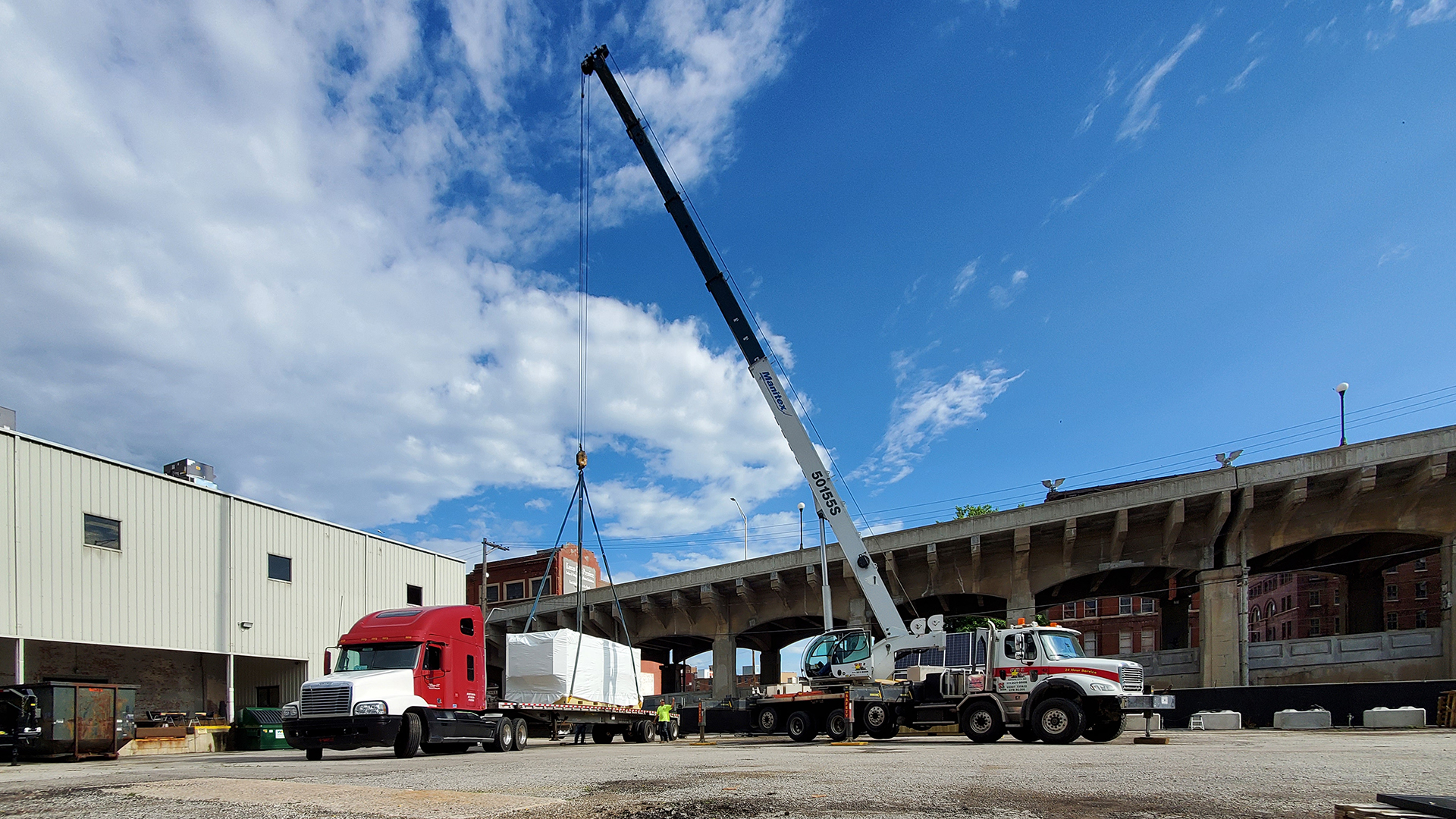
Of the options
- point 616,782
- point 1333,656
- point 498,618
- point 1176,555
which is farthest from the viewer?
point 498,618

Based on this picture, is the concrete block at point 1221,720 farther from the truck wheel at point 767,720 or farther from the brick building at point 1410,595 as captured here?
the brick building at point 1410,595

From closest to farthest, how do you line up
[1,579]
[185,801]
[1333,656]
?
[185,801] → [1,579] → [1333,656]

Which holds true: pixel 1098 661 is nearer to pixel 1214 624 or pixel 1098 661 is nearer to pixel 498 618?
pixel 1214 624

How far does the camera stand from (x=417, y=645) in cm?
1714

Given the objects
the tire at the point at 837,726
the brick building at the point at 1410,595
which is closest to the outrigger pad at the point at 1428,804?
the tire at the point at 837,726

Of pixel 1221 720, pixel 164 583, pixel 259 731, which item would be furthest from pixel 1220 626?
pixel 164 583

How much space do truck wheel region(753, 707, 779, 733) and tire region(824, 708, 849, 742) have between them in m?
1.53

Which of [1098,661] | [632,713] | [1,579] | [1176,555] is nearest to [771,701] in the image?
[632,713]

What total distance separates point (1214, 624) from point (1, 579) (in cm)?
3098

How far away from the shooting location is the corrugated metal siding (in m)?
21.8

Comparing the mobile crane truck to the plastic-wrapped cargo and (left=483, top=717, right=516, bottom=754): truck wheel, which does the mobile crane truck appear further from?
(left=483, top=717, right=516, bottom=754): truck wheel

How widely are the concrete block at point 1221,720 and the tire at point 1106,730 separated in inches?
275

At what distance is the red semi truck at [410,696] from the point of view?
15711 mm

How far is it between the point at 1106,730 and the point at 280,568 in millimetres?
24283
